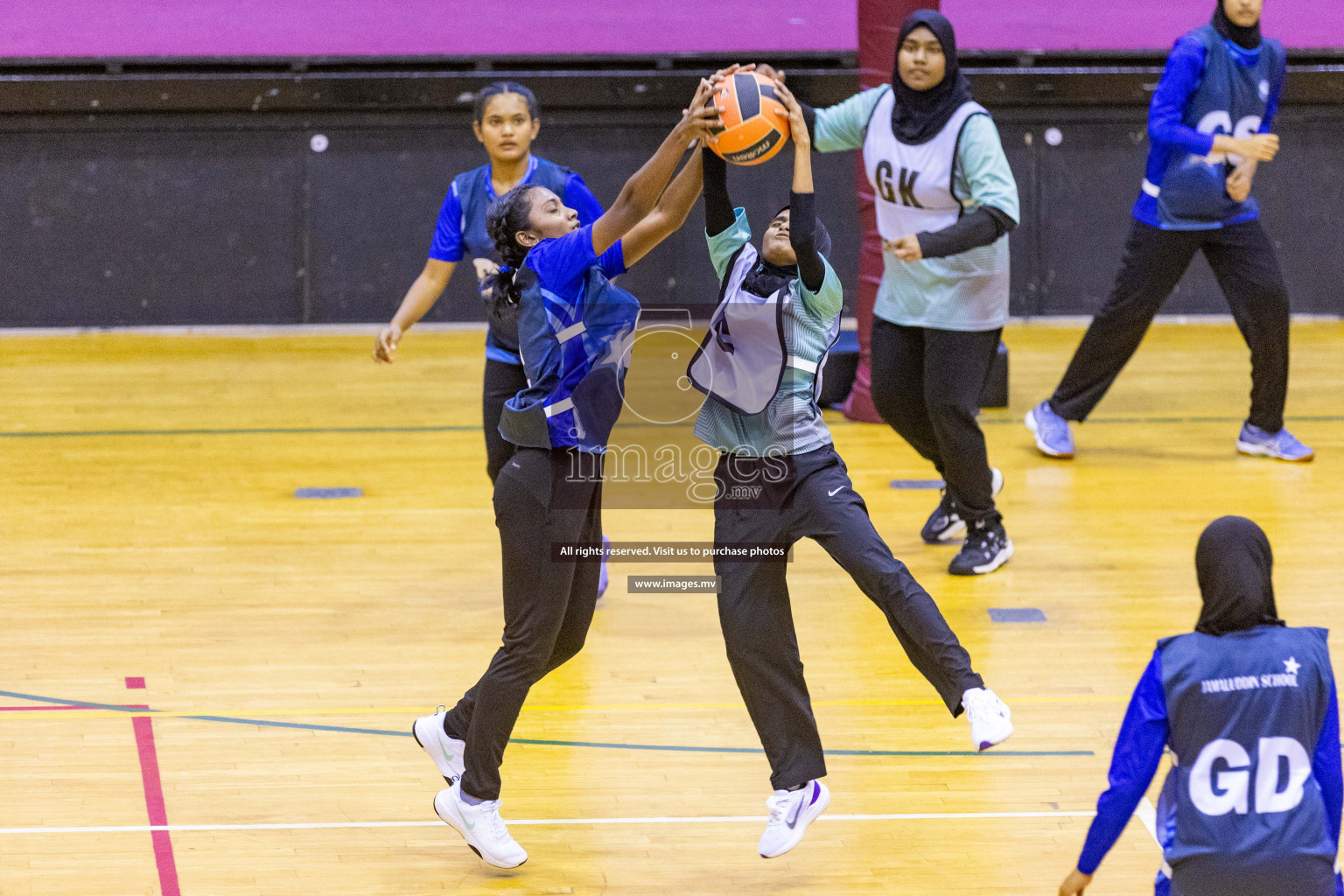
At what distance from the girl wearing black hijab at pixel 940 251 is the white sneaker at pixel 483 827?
2364mm

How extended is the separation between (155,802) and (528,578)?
125cm

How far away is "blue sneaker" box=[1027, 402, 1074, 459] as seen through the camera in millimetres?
7383

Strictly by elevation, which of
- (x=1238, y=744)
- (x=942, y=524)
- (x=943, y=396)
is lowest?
(x=942, y=524)

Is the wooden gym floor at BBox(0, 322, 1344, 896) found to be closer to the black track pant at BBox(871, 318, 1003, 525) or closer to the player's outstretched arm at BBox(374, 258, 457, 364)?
the black track pant at BBox(871, 318, 1003, 525)

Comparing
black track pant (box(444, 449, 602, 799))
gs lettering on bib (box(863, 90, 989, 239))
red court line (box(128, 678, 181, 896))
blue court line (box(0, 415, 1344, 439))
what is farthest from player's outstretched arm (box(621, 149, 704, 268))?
blue court line (box(0, 415, 1344, 439))

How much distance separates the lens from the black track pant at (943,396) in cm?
554

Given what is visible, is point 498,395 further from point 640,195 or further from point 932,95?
point 932,95

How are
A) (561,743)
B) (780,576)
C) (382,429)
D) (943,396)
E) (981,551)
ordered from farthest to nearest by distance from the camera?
(382,429)
(981,551)
(943,396)
(561,743)
(780,576)

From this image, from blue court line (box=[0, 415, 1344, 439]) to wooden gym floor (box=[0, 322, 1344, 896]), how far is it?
1.2 inches

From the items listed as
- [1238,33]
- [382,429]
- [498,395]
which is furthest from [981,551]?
[382,429]

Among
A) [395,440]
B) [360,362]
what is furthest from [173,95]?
[395,440]

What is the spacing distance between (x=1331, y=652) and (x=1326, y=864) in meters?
2.43

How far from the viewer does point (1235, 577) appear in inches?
103

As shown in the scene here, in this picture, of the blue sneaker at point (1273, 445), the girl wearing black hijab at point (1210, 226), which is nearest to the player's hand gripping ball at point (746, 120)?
the girl wearing black hijab at point (1210, 226)
